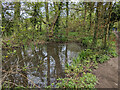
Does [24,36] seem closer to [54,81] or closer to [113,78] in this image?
[54,81]

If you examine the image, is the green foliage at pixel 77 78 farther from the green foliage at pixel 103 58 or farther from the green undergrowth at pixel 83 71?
the green foliage at pixel 103 58

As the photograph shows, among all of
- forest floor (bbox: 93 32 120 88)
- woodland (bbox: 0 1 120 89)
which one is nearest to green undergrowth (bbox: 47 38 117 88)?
woodland (bbox: 0 1 120 89)

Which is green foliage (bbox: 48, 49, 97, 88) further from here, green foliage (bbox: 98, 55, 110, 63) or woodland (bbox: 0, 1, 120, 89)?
green foliage (bbox: 98, 55, 110, 63)

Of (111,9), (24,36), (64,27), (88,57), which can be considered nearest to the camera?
(24,36)

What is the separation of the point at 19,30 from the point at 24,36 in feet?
0.81

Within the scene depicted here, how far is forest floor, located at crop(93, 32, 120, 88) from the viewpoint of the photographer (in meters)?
3.32

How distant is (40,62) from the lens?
488 centimetres

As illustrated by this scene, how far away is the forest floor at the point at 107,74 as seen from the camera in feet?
10.9

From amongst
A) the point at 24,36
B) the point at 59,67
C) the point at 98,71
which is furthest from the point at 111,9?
the point at 24,36

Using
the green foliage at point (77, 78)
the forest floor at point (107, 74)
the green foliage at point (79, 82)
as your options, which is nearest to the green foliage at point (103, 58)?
the forest floor at point (107, 74)

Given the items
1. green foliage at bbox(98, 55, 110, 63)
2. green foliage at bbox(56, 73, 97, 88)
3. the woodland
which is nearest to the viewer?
the woodland

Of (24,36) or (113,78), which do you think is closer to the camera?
(24,36)

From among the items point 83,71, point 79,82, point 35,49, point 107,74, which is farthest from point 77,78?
point 35,49

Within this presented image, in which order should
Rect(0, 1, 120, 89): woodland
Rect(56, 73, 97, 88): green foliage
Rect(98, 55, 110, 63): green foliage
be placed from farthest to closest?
Rect(98, 55, 110, 63): green foliage < Rect(56, 73, 97, 88): green foliage < Rect(0, 1, 120, 89): woodland
